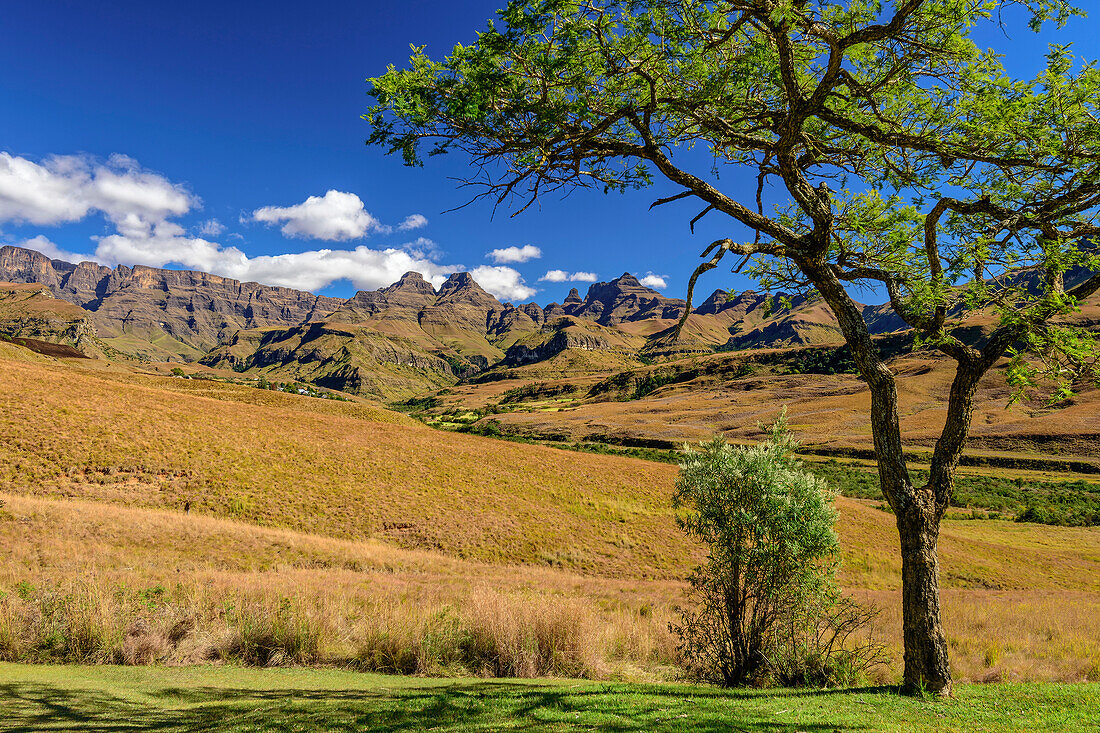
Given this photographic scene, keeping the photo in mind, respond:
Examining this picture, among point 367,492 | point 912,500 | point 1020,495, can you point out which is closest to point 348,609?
point 912,500

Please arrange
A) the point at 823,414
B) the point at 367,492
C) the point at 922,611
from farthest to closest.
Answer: the point at 823,414
the point at 367,492
the point at 922,611

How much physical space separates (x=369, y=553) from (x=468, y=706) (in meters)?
16.1

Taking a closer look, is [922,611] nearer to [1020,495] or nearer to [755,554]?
[755,554]

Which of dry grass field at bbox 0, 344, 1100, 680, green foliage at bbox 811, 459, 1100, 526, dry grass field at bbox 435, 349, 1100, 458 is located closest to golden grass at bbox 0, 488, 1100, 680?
dry grass field at bbox 0, 344, 1100, 680

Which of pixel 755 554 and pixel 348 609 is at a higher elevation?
pixel 755 554

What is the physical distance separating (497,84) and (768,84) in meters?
4.38

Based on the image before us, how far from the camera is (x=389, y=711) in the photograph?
17.0 feet

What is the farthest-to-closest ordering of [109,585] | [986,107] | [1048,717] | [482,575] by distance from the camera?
[482,575]
[109,585]
[986,107]
[1048,717]

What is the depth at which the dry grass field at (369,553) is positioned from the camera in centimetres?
835

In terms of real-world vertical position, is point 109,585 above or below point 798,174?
below

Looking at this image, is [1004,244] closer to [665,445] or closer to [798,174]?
[798,174]

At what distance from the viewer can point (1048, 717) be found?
15.9 ft

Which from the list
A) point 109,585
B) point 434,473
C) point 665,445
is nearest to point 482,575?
point 109,585

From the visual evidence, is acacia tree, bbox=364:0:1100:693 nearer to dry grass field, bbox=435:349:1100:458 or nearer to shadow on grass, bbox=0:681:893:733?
shadow on grass, bbox=0:681:893:733
